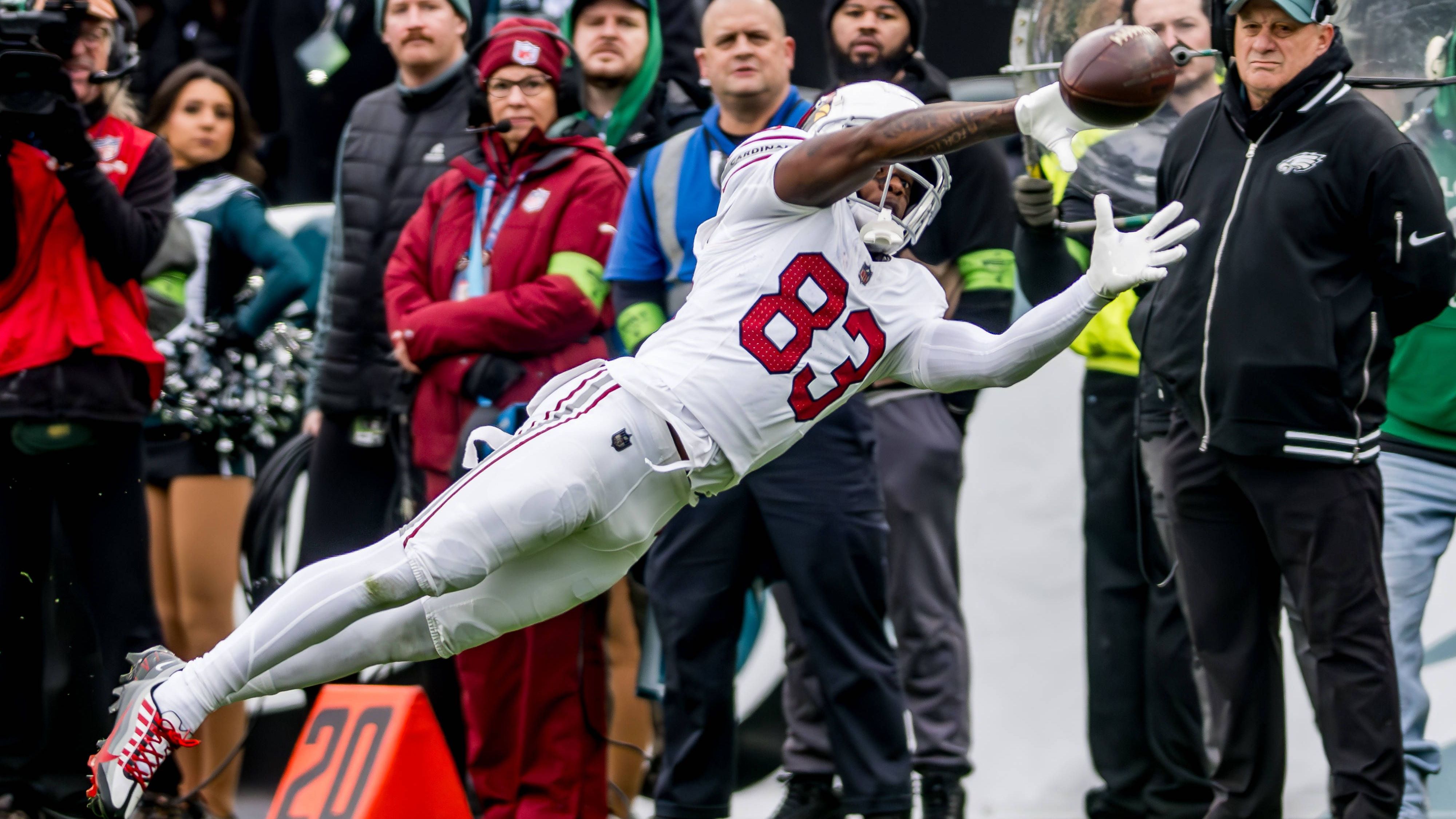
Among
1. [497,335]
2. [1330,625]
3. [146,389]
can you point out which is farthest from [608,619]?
[1330,625]

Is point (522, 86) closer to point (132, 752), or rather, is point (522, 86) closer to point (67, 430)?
point (67, 430)

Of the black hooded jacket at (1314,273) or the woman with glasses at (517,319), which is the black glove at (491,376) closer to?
the woman with glasses at (517,319)

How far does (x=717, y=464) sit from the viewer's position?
372cm

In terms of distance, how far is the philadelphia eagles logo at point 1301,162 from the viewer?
3.89 m

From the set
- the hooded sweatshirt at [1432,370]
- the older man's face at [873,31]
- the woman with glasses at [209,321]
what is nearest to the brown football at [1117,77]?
the hooded sweatshirt at [1432,370]

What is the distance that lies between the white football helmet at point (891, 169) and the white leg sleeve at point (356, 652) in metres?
1.27

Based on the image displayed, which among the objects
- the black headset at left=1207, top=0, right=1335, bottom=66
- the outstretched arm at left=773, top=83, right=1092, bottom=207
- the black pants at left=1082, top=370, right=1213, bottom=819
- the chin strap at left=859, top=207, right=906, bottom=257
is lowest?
the black pants at left=1082, top=370, right=1213, bottom=819

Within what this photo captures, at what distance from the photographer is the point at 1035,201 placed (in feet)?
13.1

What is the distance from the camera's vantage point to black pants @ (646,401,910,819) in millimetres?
4398

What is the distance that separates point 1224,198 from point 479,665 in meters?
2.20

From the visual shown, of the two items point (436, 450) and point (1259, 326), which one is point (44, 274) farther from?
point (1259, 326)

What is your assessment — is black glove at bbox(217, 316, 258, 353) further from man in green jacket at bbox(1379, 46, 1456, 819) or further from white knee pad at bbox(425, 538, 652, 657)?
man in green jacket at bbox(1379, 46, 1456, 819)

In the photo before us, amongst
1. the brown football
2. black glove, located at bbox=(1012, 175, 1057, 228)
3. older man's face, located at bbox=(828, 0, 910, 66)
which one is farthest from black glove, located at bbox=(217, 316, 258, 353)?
the brown football

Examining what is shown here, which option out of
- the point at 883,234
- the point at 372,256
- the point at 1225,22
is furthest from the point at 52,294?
the point at 1225,22
